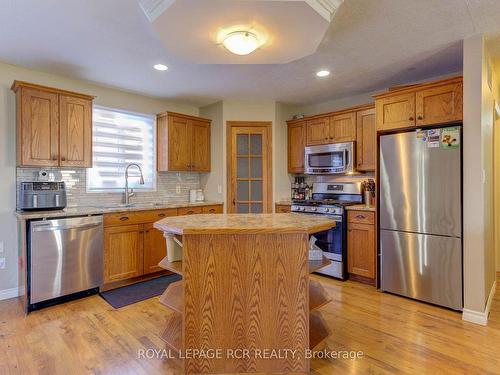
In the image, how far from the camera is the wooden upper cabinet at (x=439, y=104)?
273 centimetres

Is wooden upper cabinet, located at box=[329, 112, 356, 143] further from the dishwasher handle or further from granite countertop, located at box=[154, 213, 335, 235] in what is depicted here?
the dishwasher handle

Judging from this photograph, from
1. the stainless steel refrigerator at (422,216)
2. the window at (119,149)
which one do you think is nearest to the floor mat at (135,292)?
the window at (119,149)

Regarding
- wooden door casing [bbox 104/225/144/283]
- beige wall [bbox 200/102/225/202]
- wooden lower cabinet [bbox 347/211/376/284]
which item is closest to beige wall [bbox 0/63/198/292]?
wooden door casing [bbox 104/225/144/283]

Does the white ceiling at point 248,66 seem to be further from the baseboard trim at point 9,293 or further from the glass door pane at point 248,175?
the baseboard trim at point 9,293

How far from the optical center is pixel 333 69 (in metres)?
3.28

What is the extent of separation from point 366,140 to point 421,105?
94 cm

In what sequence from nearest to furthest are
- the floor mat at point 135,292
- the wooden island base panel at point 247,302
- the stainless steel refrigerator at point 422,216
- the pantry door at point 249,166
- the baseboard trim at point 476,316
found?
the wooden island base panel at point 247,302
the baseboard trim at point 476,316
the stainless steel refrigerator at point 422,216
the floor mat at point 135,292
the pantry door at point 249,166

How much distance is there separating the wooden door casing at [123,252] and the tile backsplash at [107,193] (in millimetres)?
686

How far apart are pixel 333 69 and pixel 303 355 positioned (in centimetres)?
287

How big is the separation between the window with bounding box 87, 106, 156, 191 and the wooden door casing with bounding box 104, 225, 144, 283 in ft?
2.66

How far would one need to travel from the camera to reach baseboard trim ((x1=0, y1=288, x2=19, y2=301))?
120 inches

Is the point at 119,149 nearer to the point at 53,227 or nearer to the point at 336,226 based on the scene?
the point at 53,227

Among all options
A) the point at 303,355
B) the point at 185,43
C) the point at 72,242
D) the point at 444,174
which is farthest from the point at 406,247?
the point at 72,242

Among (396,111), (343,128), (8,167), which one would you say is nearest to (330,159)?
(343,128)
